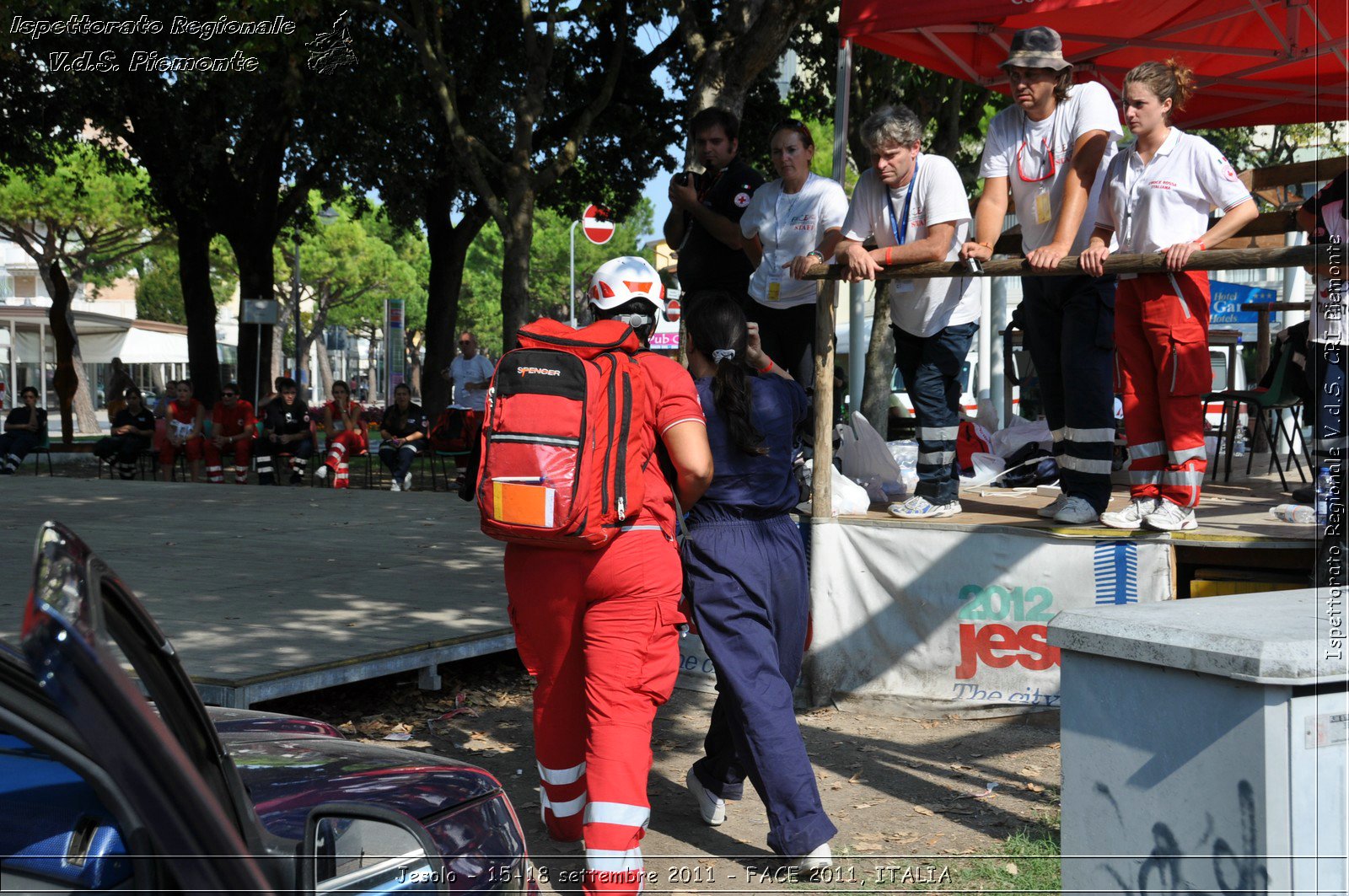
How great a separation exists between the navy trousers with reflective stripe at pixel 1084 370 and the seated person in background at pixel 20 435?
17198 millimetres

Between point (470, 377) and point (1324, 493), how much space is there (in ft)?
45.0

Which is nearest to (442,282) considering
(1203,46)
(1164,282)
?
(1203,46)

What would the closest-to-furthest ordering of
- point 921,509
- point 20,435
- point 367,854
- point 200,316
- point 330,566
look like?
point 367,854, point 921,509, point 330,566, point 20,435, point 200,316

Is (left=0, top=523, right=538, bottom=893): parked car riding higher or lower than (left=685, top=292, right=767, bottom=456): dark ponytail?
lower

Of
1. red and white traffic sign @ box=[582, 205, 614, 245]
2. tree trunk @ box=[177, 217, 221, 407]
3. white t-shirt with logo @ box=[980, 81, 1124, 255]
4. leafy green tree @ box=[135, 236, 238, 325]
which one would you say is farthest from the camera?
leafy green tree @ box=[135, 236, 238, 325]

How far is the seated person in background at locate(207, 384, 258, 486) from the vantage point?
16766 mm

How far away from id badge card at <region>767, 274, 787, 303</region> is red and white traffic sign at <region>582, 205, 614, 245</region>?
11.8m

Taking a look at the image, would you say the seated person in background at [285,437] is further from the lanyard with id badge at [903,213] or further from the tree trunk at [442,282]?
the lanyard with id badge at [903,213]

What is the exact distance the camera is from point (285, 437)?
16328mm

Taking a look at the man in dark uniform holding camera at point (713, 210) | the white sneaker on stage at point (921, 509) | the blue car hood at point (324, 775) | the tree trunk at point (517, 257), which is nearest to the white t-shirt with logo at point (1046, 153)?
the white sneaker on stage at point (921, 509)

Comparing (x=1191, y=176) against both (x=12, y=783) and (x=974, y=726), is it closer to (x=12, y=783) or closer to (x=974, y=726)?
(x=974, y=726)

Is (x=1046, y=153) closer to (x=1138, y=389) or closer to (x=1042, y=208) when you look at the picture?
(x=1042, y=208)

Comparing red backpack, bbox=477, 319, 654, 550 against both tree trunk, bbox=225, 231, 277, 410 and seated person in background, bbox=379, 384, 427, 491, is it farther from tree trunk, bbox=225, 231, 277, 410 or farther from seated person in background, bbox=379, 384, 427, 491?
tree trunk, bbox=225, 231, 277, 410

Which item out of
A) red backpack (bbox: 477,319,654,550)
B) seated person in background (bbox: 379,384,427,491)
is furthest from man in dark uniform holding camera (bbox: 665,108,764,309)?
seated person in background (bbox: 379,384,427,491)
